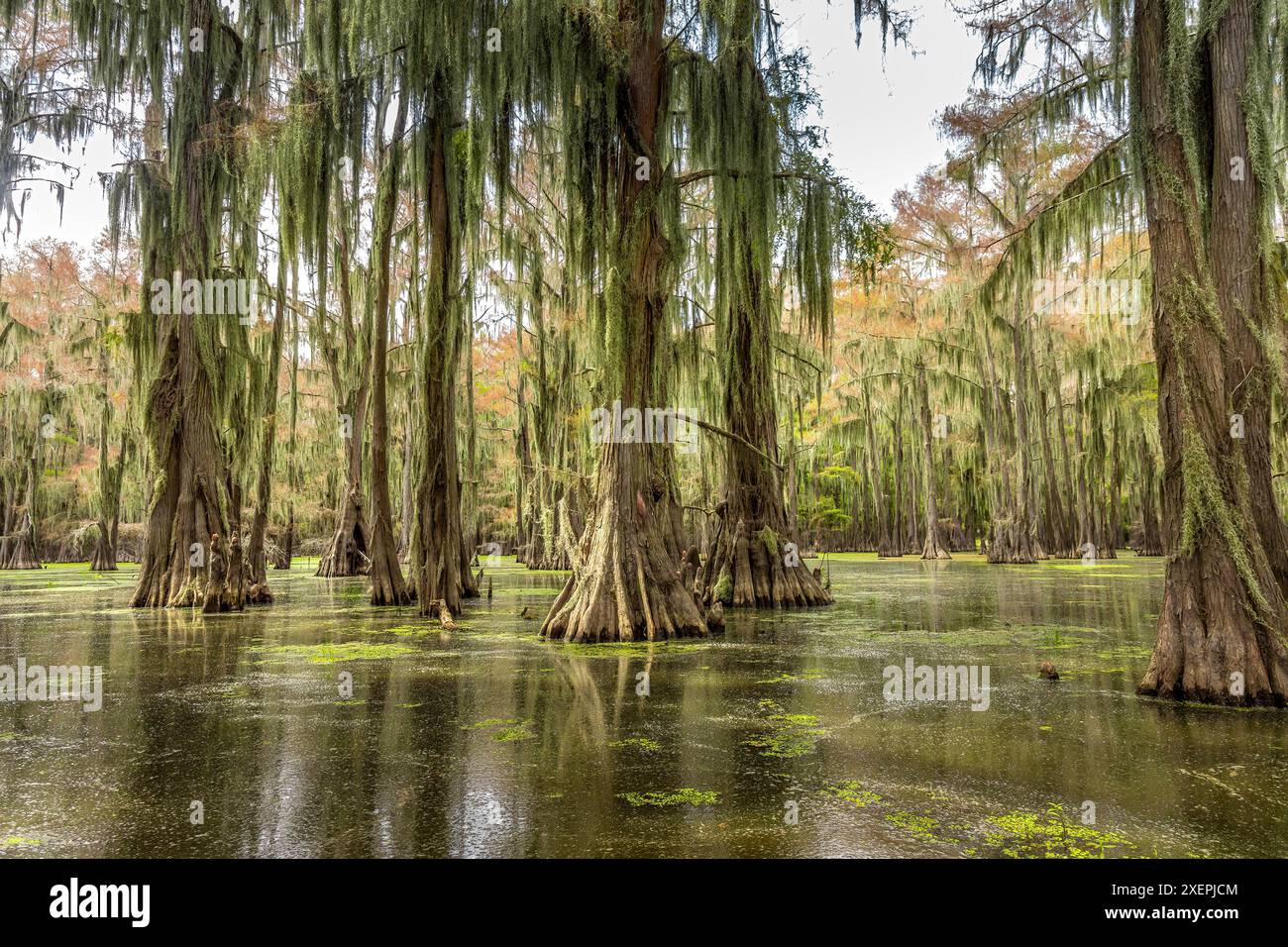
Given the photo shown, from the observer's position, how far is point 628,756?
181 inches

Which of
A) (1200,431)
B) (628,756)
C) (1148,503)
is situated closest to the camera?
(628,756)

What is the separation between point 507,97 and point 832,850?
997 centimetres

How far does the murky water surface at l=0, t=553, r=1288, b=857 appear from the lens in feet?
11.0

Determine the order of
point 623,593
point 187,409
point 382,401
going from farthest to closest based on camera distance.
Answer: point 382,401 → point 187,409 → point 623,593

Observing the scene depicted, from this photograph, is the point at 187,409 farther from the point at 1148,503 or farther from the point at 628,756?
the point at 1148,503

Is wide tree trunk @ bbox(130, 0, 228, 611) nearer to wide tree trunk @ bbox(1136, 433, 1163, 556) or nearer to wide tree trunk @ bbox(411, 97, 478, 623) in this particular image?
wide tree trunk @ bbox(411, 97, 478, 623)

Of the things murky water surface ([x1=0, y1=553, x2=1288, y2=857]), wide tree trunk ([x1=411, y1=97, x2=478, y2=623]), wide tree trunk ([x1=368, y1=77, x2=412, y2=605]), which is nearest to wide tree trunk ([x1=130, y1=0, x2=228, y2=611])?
wide tree trunk ([x1=368, y1=77, x2=412, y2=605])

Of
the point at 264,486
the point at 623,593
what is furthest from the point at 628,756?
the point at 264,486

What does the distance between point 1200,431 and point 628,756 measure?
4.46 m

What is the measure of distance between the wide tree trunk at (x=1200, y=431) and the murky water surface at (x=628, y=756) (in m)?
0.50

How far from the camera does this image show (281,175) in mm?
12328

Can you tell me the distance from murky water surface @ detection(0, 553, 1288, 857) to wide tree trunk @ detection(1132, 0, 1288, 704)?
19.8 inches

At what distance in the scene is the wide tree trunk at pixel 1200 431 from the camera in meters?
5.54

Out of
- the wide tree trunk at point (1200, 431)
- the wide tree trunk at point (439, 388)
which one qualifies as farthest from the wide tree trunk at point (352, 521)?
the wide tree trunk at point (1200, 431)
